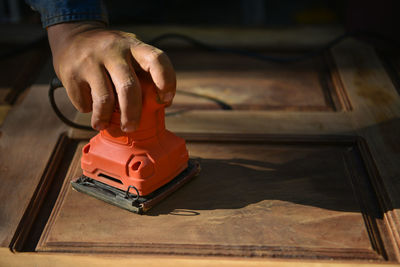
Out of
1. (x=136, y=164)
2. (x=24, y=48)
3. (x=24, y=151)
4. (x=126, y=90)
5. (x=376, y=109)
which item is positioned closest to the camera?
(x=126, y=90)

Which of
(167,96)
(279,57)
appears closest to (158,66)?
(167,96)

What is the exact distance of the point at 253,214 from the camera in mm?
790

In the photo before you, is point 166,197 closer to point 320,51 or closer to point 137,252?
point 137,252

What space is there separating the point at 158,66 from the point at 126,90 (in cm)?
6

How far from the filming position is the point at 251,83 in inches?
49.2

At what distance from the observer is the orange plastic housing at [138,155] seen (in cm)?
78

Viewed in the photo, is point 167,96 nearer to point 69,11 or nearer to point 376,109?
point 69,11

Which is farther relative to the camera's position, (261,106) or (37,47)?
(37,47)

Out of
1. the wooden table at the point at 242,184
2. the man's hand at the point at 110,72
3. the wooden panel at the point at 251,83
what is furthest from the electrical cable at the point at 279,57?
the man's hand at the point at 110,72

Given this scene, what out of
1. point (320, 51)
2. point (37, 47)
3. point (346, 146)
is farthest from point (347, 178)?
point (37, 47)

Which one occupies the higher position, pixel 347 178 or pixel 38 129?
pixel 347 178

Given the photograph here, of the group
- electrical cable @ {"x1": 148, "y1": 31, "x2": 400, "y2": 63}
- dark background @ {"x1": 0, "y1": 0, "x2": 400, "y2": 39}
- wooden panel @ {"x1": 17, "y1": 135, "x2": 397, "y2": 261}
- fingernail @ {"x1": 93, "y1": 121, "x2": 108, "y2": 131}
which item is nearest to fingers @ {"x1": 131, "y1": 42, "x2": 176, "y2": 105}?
fingernail @ {"x1": 93, "y1": 121, "x2": 108, "y2": 131}

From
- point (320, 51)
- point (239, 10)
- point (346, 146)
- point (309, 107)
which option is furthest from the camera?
point (239, 10)

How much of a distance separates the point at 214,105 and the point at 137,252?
528 mm
